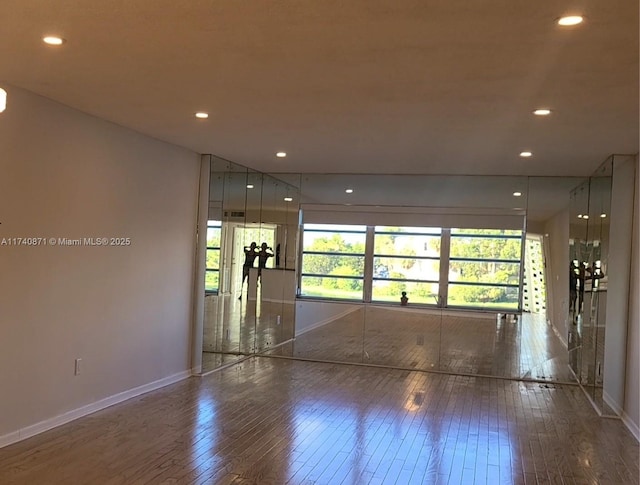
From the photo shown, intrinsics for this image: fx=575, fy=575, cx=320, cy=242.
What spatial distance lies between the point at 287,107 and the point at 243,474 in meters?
2.52

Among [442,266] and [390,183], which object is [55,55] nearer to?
[390,183]

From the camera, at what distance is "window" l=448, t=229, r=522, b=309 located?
295 inches

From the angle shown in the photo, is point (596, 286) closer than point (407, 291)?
Yes

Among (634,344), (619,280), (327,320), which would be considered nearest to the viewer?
(634,344)

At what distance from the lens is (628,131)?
Answer: 4.40 meters

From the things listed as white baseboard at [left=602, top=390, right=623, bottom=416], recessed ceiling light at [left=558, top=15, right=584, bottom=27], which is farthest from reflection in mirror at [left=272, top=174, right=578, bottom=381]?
recessed ceiling light at [left=558, top=15, right=584, bottom=27]

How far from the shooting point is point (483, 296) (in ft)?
25.1

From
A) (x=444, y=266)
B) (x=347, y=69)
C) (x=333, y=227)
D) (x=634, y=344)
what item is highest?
(x=347, y=69)

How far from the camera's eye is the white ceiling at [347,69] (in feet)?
8.22

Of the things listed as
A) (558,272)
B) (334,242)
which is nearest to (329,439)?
(334,242)

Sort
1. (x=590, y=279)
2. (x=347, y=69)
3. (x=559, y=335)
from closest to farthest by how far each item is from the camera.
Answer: (x=347, y=69) → (x=590, y=279) → (x=559, y=335)

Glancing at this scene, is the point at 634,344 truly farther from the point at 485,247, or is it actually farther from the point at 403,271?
the point at 403,271

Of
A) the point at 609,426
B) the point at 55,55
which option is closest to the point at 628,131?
the point at 609,426

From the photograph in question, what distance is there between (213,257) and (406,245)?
9.08 feet
